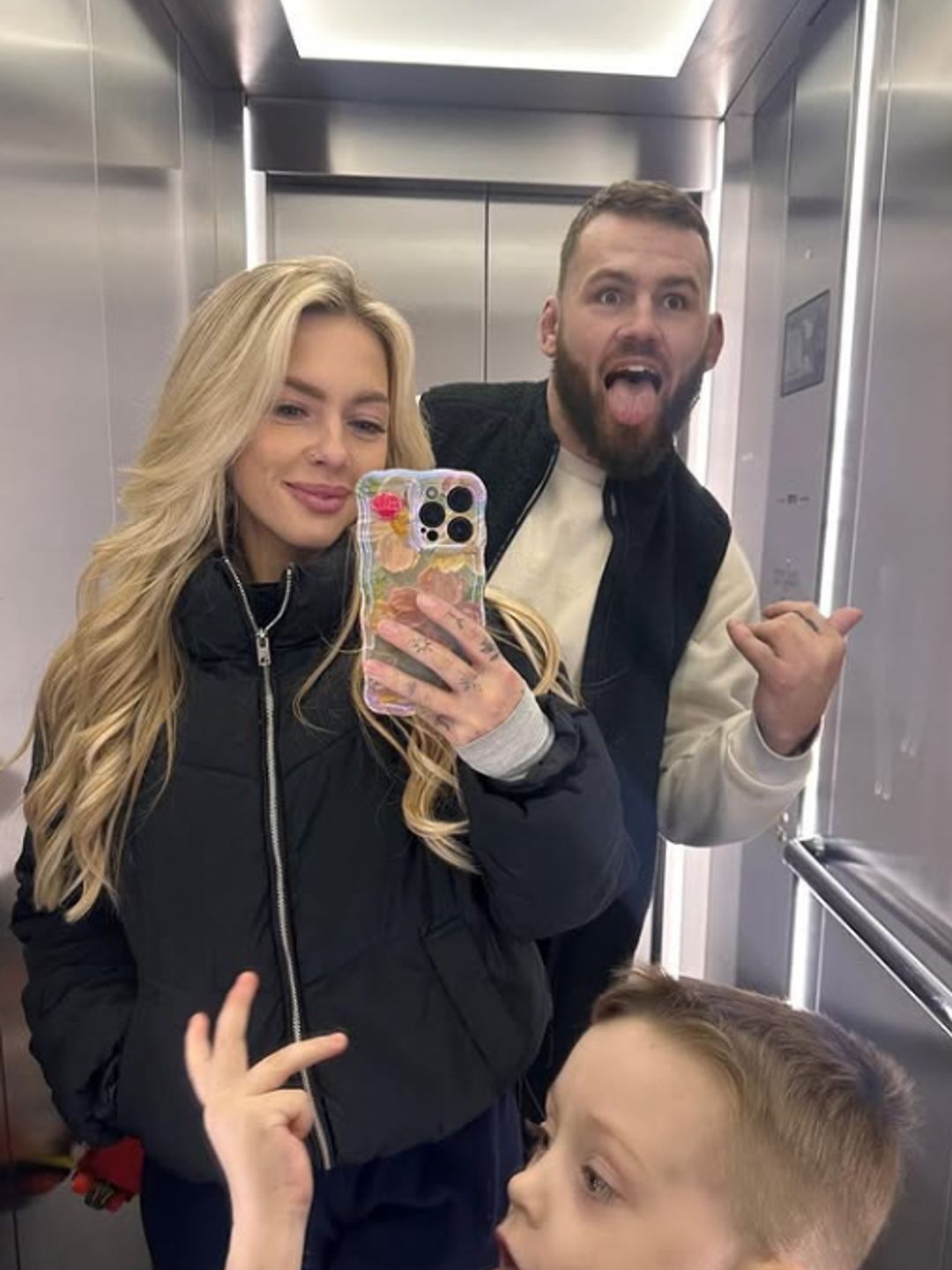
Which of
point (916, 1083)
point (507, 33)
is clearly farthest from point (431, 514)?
point (507, 33)

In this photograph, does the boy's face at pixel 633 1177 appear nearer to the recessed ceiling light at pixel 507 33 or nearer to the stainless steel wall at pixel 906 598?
the stainless steel wall at pixel 906 598

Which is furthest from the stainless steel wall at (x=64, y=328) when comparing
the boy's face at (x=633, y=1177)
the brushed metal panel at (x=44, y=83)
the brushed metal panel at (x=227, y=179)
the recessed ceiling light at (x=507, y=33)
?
the boy's face at (x=633, y=1177)

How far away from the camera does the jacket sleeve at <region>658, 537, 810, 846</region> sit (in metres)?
1.28

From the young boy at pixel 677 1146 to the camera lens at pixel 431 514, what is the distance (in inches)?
15.4

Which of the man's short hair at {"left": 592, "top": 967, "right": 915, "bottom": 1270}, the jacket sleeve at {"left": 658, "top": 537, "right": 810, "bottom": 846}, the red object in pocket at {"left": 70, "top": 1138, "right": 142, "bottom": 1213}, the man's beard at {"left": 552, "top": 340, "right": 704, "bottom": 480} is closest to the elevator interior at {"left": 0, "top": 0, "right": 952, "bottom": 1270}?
the red object in pocket at {"left": 70, "top": 1138, "right": 142, "bottom": 1213}

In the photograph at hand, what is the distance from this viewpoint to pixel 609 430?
1.38 m

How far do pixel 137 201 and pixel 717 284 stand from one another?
1.47 m

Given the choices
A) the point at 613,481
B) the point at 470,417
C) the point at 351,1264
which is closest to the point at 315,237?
the point at 470,417

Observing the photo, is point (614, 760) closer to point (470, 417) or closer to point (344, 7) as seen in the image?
point (470, 417)

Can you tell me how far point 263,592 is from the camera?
98 centimetres

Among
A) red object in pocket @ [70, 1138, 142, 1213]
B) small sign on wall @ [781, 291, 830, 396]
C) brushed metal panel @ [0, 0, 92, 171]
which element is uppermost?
brushed metal panel @ [0, 0, 92, 171]

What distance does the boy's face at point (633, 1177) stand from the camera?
75cm

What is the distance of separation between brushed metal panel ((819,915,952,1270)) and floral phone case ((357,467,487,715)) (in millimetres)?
1275

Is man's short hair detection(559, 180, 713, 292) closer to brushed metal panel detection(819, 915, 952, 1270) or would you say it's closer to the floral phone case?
the floral phone case
